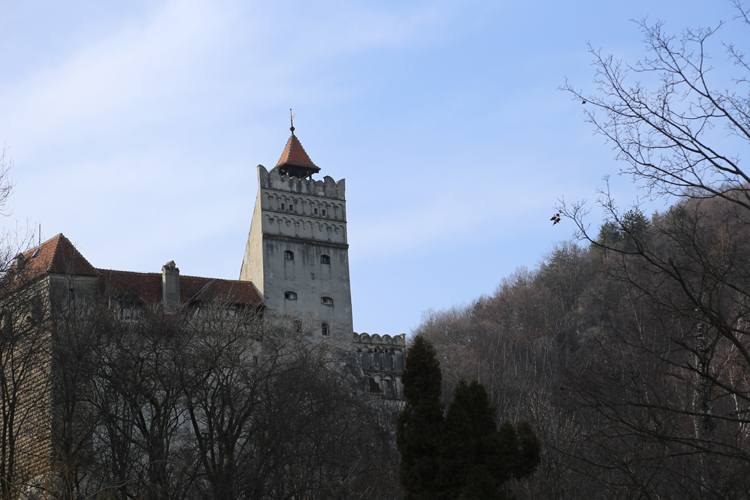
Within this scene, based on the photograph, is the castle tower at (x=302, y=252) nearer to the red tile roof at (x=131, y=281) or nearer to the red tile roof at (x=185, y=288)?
the red tile roof at (x=185, y=288)

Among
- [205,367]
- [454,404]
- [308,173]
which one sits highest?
[308,173]

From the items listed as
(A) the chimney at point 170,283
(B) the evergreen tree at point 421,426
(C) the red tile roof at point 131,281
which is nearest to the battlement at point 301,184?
(C) the red tile roof at point 131,281

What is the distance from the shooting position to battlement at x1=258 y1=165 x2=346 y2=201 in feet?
158

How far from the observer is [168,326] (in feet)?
102

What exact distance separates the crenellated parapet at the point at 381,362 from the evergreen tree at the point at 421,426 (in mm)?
26806

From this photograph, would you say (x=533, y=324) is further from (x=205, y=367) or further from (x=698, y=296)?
(x=698, y=296)

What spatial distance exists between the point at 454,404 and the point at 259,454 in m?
8.52

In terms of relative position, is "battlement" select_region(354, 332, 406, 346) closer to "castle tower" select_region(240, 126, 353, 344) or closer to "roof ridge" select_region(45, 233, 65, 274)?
"castle tower" select_region(240, 126, 353, 344)

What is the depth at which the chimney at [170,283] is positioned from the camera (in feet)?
136

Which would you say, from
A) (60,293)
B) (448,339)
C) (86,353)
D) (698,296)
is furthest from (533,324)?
(698,296)

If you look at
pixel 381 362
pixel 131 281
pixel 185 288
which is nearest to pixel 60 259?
pixel 131 281

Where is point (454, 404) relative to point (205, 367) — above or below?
below

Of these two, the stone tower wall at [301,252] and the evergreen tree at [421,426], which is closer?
the evergreen tree at [421,426]

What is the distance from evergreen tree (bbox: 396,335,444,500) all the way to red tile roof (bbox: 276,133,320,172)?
33.0 m
